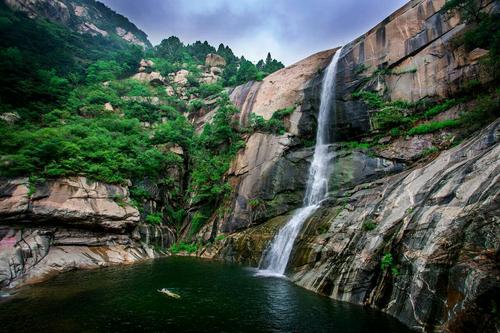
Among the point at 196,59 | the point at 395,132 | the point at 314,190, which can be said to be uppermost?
the point at 196,59

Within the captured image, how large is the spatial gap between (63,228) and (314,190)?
18311mm

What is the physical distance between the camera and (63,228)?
18172mm

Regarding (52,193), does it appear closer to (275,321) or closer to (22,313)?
(22,313)

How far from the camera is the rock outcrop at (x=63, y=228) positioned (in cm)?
1495

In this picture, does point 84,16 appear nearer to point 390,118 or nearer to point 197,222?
point 197,222

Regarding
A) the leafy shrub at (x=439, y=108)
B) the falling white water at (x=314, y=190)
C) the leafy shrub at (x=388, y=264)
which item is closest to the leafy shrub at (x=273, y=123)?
the falling white water at (x=314, y=190)

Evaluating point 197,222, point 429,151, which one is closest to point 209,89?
point 197,222

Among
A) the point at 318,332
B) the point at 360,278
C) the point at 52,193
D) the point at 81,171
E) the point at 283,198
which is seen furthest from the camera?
the point at 283,198

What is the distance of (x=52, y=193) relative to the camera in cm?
1809

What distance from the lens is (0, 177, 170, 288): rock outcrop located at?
1495 cm

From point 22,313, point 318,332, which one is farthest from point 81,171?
point 318,332

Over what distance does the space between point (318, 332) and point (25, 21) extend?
5832 centimetres

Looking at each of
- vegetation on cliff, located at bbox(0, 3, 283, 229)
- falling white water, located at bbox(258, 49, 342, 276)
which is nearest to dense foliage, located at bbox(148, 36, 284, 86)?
vegetation on cliff, located at bbox(0, 3, 283, 229)

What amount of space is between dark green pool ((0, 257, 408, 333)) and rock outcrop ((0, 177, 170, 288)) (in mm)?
1913
